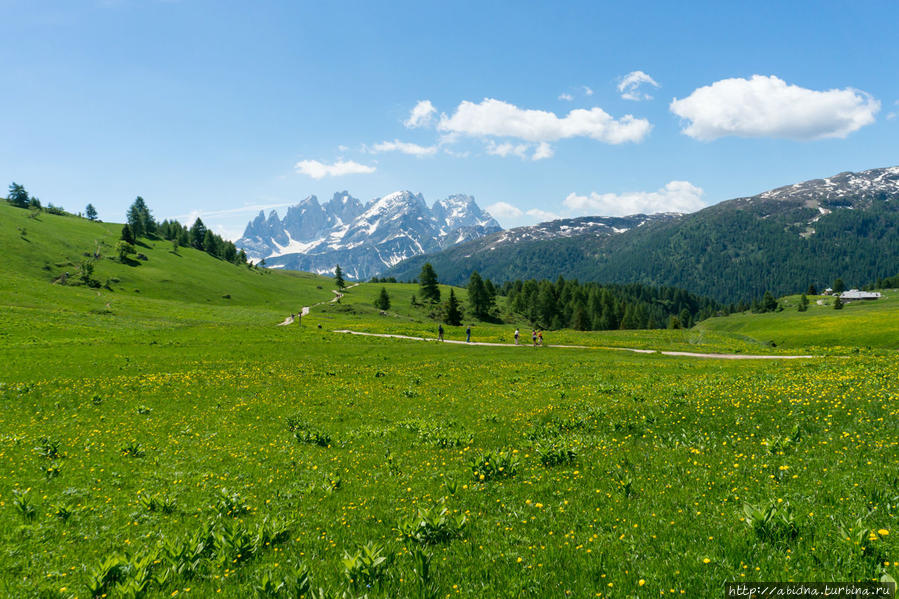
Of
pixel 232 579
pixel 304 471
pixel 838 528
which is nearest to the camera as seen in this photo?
pixel 838 528

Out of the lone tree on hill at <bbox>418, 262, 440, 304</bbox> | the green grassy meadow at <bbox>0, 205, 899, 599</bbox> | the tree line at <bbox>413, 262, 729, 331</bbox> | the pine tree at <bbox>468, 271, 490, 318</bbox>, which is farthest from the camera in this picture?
the tree line at <bbox>413, 262, 729, 331</bbox>

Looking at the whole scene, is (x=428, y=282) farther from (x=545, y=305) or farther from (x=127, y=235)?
(x=127, y=235)

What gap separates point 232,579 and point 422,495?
14.9 feet

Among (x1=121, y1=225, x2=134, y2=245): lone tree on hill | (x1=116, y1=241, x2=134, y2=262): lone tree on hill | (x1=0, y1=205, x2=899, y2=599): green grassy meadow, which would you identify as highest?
(x1=121, y1=225, x2=134, y2=245): lone tree on hill

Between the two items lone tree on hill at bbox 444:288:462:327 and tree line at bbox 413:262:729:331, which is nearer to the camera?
lone tree on hill at bbox 444:288:462:327

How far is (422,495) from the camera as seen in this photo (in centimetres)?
1036

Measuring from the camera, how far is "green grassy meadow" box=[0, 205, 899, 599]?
6.44 metres

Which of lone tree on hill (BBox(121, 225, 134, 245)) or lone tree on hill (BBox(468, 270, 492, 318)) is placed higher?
lone tree on hill (BBox(121, 225, 134, 245))

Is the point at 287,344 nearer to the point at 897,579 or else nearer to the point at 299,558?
the point at 299,558

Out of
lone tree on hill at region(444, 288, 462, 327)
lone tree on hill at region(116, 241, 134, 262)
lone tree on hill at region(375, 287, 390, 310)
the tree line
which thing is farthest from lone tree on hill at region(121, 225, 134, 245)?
lone tree on hill at region(444, 288, 462, 327)

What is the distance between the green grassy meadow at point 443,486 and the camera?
21.1ft

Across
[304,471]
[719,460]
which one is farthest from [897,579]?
[304,471]

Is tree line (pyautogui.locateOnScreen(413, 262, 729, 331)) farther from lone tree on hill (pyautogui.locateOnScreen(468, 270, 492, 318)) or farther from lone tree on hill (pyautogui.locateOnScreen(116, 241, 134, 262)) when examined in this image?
lone tree on hill (pyautogui.locateOnScreen(116, 241, 134, 262))

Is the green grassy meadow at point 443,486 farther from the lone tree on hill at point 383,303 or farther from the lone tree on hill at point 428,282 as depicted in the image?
the lone tree on hill at point 383,303
